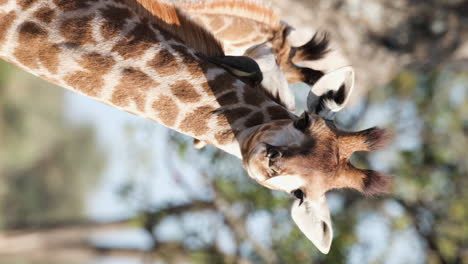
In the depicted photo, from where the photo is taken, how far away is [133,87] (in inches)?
95.8

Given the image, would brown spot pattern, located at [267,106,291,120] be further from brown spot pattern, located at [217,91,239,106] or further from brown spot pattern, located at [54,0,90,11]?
brown spot pattern, located at [54,0,90,11]

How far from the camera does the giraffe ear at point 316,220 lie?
2466 millimetres

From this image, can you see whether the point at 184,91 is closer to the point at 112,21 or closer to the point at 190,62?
the point at 190,62

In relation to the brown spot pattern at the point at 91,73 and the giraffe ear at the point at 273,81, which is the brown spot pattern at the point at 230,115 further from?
the brown spot pattern at the point at 91,73

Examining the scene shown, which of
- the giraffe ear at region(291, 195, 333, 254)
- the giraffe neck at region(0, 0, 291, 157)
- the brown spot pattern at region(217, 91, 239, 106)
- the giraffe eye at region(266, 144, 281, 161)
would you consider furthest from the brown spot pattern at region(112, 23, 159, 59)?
the giraffe ear at region(291, 195, 333, 254)

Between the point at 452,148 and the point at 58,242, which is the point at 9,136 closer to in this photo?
the point at 58,242

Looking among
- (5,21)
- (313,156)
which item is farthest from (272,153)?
(5,21)

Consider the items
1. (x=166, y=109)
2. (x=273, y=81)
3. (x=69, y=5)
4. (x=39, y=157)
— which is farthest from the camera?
(x=39, y=157)

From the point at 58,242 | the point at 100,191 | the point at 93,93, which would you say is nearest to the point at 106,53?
the point at 93,93

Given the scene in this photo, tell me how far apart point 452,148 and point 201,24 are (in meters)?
9.15

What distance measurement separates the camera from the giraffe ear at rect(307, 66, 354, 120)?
97.9 inches

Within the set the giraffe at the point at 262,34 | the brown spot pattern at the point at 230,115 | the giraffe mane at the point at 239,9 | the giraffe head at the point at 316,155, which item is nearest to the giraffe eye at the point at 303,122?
the giraffe head at the point at 316,155

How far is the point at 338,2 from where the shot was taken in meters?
6.74

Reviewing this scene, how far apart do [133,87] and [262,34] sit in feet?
3.44
